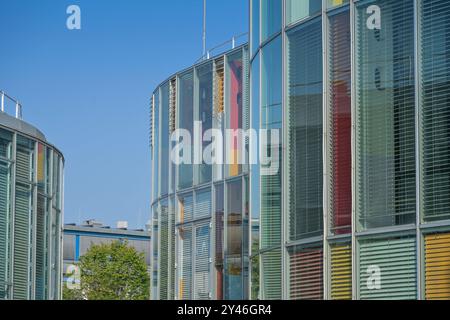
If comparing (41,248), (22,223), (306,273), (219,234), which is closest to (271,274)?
(306,273)

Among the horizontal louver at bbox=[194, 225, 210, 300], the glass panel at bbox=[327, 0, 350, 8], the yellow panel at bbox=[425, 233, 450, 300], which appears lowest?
the yellow panel at bbox=[425, 233, 450, 300]

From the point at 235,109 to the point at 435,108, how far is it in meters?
12.5

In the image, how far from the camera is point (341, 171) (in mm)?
15164

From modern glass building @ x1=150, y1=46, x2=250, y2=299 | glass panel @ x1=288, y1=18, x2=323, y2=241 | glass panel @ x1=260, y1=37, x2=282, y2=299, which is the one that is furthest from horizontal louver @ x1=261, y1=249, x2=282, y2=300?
modern glass building @ x1=150, y1=46, x2=250, y2=299

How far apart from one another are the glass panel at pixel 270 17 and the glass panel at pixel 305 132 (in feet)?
2.29

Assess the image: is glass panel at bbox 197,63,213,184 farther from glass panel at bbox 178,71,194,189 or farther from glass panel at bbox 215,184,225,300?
glass panel at bbox 215,184,225,300

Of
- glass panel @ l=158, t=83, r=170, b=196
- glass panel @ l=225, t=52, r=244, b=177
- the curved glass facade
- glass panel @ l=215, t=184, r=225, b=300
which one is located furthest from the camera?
glass panel @ l=158, t=83, r=170, b=196

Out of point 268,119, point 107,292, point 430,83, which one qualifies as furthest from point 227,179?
point 107,292

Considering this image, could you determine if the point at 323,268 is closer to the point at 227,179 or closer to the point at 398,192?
the point at 398,192

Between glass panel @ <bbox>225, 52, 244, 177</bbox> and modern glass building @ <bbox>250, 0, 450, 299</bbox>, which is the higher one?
glass panel @ <bbox>225, 52, 244, 177</bbox>

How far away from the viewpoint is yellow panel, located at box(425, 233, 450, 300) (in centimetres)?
1345

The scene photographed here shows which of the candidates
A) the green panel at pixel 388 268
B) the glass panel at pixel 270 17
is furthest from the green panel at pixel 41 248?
the green panel at pixel 388 268

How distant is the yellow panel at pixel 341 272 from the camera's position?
14789 mm

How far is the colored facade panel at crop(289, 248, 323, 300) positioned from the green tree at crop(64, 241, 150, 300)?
40922 millimetres
